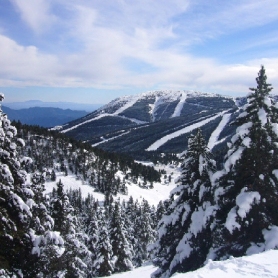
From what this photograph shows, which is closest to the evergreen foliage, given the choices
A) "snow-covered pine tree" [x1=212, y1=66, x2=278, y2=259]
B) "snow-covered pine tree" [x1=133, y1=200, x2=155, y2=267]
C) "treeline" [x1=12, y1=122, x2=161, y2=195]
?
"snow-covered pine tree" [x1=212, y1=66, x2=278, y2=259]

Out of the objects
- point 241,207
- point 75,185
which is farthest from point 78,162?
point 241,207

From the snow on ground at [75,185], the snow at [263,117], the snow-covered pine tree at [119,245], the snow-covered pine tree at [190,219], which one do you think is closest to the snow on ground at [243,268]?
the snow-covered pine tree at [190,219]

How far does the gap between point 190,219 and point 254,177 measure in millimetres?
5690

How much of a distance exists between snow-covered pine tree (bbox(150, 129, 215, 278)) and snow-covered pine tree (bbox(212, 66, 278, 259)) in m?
1.88

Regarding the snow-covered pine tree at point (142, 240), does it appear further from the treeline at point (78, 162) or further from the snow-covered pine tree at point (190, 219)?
the treeline at point (78, 162)

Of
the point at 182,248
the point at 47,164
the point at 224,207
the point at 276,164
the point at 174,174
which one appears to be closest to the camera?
the point at 276,164

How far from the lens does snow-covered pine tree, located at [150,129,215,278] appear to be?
1672 centimetres

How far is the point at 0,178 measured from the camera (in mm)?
13539

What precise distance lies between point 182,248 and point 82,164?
114m

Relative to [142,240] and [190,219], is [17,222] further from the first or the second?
[142,240]

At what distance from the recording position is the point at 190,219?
59.7 feet

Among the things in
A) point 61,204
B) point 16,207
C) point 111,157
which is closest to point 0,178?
point 16,207

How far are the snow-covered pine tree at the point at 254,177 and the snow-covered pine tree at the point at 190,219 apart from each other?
1.88m

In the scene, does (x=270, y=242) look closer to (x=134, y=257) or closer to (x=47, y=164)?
(x=134, y=257)
